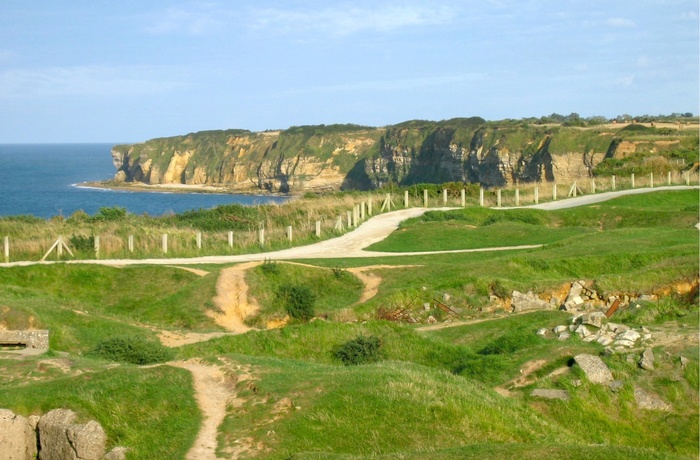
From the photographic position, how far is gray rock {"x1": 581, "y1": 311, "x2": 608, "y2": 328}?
59.6ft

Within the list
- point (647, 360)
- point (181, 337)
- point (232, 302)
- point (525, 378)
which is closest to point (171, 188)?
point (232, 302)

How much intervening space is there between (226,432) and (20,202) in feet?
352

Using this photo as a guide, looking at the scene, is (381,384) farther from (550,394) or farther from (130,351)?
(130,351)

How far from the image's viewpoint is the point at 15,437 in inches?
493

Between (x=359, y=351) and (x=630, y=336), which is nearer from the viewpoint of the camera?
(x=630, y=336)

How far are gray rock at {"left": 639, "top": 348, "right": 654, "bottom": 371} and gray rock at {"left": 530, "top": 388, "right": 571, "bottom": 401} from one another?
1.53m

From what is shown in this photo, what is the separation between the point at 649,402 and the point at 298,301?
13052 millimetres

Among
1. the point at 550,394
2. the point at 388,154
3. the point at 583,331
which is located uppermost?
the point at 388,154

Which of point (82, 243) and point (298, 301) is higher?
point (82, 243)

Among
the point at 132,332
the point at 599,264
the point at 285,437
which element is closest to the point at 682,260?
the point at 599,264

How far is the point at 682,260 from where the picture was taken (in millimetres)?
24828

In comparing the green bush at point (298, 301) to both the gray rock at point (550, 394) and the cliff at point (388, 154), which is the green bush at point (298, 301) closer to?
the gray rock at point (550, 394)

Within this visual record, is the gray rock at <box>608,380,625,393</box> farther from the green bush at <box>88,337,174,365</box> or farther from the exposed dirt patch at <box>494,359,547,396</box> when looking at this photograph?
the green bush at <box>88,337,174,365</box>

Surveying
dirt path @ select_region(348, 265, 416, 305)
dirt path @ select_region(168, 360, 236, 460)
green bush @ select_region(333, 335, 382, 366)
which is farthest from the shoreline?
dirt path @ select_region(168, 360, 236, 460)
